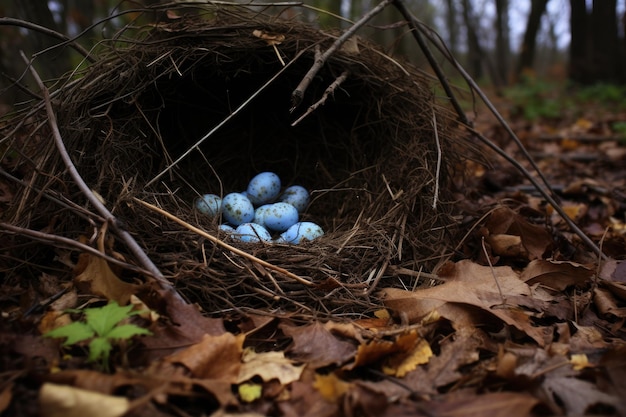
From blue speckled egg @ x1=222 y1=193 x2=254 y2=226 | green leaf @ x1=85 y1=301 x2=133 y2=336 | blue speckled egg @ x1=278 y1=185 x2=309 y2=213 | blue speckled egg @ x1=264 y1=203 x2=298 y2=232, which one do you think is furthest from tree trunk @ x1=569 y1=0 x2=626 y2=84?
green leaf @ x1=85 y1=301 x2=133 y2=336

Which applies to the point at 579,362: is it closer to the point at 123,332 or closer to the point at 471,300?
the point at 471,300

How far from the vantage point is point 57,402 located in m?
1.07

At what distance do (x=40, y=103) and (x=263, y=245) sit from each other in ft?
4.04

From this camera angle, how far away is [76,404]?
1072 mm

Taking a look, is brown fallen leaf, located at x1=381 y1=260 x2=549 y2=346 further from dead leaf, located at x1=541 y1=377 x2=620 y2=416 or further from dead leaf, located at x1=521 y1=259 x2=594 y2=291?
dead leaf, located at x1=541 y1=377 x2=620 y2=416

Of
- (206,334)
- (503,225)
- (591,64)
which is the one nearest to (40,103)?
(206,334)

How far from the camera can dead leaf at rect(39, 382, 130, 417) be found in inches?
41.9

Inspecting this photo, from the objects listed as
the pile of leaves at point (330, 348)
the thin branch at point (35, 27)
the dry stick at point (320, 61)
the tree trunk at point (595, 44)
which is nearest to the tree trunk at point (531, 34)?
the tree trunk at point (595, 44)

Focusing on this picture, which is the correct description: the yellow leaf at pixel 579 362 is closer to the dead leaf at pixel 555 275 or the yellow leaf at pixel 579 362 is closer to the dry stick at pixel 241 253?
the dead leaf at pixel 555 275

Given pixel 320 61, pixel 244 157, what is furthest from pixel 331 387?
pixel 244 157

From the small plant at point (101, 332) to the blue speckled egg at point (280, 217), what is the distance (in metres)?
1.28

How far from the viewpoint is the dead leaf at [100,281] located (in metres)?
1.56

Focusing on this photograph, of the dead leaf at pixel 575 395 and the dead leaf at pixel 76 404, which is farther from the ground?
the dead leaf at pixel 76 404

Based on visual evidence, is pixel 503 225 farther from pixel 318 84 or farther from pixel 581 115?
pixel 581 115
